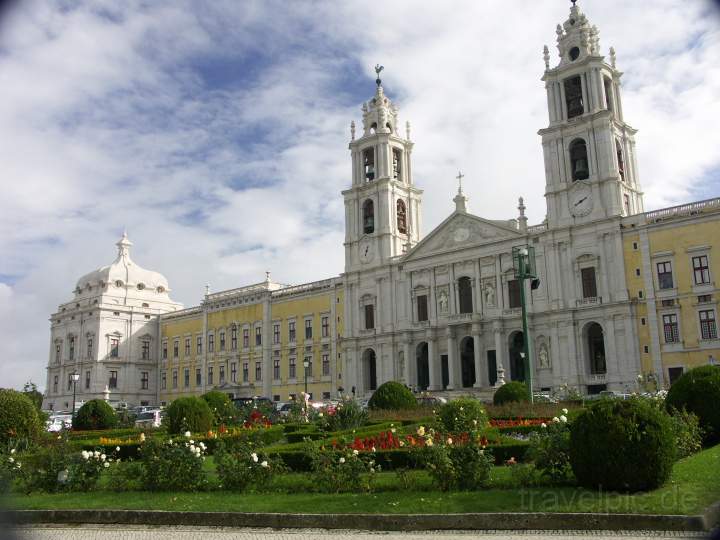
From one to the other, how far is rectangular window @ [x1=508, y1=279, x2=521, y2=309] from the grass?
1276 inches

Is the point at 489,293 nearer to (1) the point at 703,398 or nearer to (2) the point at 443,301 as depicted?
(2) the point at 443,301

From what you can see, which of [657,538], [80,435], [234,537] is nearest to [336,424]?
[80,435]

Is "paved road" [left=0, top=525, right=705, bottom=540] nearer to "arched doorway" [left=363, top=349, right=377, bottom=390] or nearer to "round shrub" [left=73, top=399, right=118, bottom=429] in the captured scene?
"round shrub" [left=73, top=399, right=118, bottom=429]

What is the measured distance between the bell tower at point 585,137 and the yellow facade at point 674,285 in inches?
109

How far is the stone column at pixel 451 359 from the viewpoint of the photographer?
47.3 m

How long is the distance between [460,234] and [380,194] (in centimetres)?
795

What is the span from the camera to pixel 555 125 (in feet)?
151

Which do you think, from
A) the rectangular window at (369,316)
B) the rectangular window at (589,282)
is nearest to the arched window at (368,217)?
the rectangular window at (369,316)

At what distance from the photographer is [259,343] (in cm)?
6178

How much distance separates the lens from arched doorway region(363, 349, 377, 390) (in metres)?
53.7

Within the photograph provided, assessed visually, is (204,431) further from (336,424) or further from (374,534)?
(374,534)

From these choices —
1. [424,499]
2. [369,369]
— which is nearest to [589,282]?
[369,369]

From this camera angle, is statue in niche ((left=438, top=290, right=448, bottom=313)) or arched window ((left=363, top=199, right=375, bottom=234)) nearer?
statue in niche ((left=438, top=290, right=448, bottom=313))

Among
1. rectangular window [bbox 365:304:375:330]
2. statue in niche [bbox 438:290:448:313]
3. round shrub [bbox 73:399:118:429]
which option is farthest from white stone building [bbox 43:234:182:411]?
round shrub [bbox 73:399:118:429]
